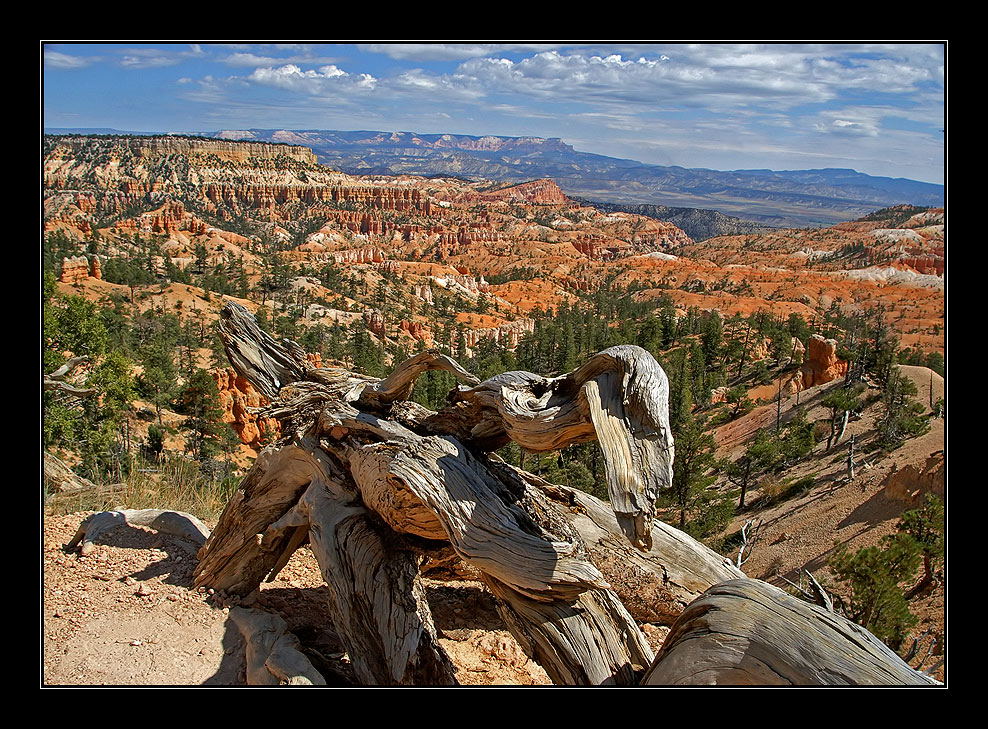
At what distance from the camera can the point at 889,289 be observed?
360 feet

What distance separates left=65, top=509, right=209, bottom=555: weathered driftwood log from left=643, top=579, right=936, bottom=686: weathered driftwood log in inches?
197

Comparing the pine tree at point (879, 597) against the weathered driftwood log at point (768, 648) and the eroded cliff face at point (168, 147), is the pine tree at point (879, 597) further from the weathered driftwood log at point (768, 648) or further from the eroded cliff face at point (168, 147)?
the eroded cliff face at point (168, 147)

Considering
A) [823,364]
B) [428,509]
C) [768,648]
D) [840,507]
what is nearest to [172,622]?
[428,509]

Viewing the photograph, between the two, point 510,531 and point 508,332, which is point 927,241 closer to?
point 508,332

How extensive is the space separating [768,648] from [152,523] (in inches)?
Answer: 233

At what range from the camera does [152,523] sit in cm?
655

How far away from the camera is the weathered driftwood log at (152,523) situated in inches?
249

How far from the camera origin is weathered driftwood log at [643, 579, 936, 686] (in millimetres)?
2707

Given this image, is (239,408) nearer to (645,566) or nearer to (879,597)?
(879,597)

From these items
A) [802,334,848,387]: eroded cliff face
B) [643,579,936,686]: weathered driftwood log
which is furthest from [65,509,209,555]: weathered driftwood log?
[802,334,848,387]: eroded cliff face

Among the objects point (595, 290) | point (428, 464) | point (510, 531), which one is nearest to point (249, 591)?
point (428, 464)

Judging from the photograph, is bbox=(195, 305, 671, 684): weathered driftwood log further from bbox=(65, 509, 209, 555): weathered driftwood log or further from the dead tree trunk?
bbox=(65, 509, 209, 555): weathered driftwood log

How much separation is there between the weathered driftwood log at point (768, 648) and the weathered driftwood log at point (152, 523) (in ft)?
16.4

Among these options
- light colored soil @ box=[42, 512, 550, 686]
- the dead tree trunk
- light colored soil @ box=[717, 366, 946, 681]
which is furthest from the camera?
light colored soil @ box=[717, 366, 946, 681]
